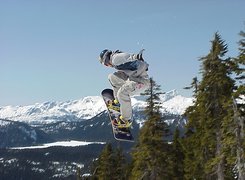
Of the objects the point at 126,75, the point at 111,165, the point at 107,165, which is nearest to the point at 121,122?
the point at 126,75

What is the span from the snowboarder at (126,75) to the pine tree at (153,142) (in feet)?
49.7

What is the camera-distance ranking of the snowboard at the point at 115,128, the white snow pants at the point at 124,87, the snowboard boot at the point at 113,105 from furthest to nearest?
the snowboard at the point at 115,128 → the snowboard boot at the point at 113,105 → the white snow pants at the point at 124,87

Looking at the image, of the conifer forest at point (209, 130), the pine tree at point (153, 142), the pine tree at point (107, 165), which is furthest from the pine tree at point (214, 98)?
the pine tree at point (107, 165)

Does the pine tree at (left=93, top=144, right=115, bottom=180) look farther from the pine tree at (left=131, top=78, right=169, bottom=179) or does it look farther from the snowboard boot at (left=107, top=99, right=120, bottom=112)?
the snowboard boot at (left=107, top=99, right=120, bottom=112)

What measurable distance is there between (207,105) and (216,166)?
3791mm

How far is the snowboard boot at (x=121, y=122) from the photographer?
15.6 meters

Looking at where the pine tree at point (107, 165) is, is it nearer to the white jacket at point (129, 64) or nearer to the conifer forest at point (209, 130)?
the conifer forest at point (209, 130)

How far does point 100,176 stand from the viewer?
132ft

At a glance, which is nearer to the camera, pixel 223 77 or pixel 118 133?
pixel 118 133

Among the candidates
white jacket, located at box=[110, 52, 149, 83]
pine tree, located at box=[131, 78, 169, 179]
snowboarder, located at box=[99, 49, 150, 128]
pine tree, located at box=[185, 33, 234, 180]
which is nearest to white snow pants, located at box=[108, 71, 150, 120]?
snowboarder, located at box=[99, 49, 150, 128]

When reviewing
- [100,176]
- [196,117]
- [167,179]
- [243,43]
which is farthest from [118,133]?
[100,176]

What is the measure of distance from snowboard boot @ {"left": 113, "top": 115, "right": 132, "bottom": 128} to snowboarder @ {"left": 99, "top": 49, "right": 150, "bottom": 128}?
1.88 ft

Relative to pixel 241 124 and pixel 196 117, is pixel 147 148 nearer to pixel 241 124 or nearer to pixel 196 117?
pixel 196 117

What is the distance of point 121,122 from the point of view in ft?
52.7
